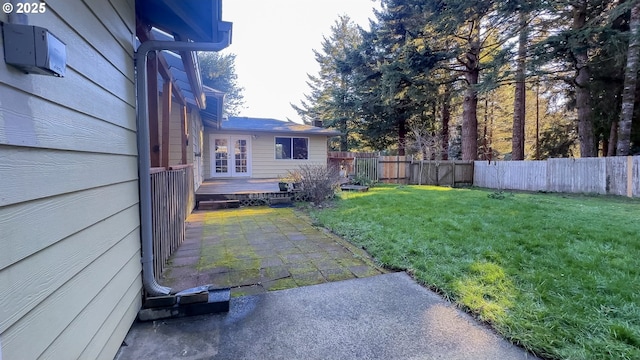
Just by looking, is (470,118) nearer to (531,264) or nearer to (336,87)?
(336,87)

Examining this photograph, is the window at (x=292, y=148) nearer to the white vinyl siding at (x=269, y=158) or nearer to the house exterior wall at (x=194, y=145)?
the white vinyl siding at (x=269, y=158)

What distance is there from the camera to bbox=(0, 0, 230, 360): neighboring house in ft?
3.03

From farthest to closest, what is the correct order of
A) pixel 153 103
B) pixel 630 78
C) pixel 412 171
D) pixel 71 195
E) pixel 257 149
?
pixel 412 171
pixel 257 149
pixel 630 78
pixel 153 103
pixel 71 195

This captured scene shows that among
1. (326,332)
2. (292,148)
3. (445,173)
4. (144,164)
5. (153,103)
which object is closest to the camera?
(326,332)

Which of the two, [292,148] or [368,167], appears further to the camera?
[368,167]

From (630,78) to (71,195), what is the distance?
1301 cm

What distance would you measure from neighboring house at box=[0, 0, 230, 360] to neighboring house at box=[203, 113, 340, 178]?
9.38m

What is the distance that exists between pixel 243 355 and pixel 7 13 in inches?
72.0

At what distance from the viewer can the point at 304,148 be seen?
41.6ft

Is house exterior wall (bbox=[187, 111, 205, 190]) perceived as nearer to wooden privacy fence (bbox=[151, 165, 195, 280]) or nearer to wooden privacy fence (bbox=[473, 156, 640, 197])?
wooden privacy fence (bbox=[151, 165, 195, 280])

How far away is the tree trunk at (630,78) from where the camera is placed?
8438mm

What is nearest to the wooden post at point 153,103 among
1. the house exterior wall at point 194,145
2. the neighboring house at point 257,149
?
the house exterior wall at point 194,145

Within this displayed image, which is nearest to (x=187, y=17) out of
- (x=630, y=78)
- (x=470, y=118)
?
(x=630, y=78)

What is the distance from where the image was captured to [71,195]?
1.28m
